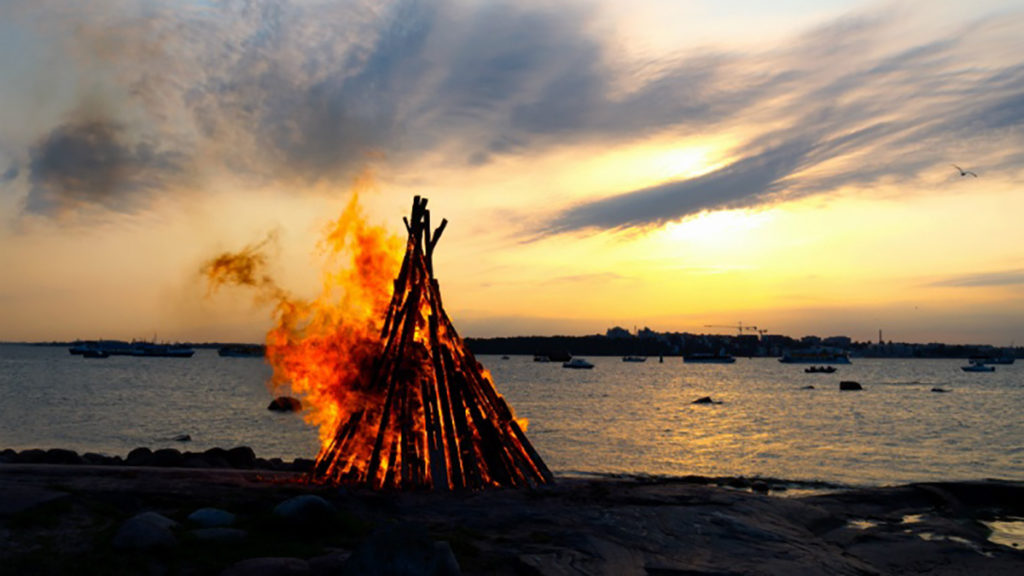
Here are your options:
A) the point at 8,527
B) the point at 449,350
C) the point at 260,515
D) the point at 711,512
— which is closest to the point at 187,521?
the point at 260,515

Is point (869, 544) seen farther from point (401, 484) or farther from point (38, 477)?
point (38, 477)

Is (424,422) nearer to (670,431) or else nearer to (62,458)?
(62,458)

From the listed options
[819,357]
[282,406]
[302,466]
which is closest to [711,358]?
[819,357]

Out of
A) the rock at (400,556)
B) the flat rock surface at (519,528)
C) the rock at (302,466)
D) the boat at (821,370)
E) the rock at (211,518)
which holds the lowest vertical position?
the boat at (821,370)

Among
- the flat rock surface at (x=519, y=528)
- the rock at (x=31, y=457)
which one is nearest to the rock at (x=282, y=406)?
the rock at (x=31, y=457)

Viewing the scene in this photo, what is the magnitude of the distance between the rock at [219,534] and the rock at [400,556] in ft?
6.99

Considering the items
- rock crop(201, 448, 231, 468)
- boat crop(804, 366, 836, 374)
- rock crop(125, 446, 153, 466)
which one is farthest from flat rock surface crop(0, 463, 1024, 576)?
boat crop(804, 366, 836, 374)

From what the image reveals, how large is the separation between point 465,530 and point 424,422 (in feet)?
12.1

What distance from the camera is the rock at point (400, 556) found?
6895 mm

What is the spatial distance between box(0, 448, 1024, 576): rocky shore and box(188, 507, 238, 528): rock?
2 cm

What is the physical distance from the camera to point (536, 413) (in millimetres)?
45812

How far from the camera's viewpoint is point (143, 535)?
8047mm

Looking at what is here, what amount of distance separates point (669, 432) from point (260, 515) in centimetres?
2962

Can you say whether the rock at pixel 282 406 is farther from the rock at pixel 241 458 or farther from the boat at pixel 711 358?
the boat at pixel 711 358
